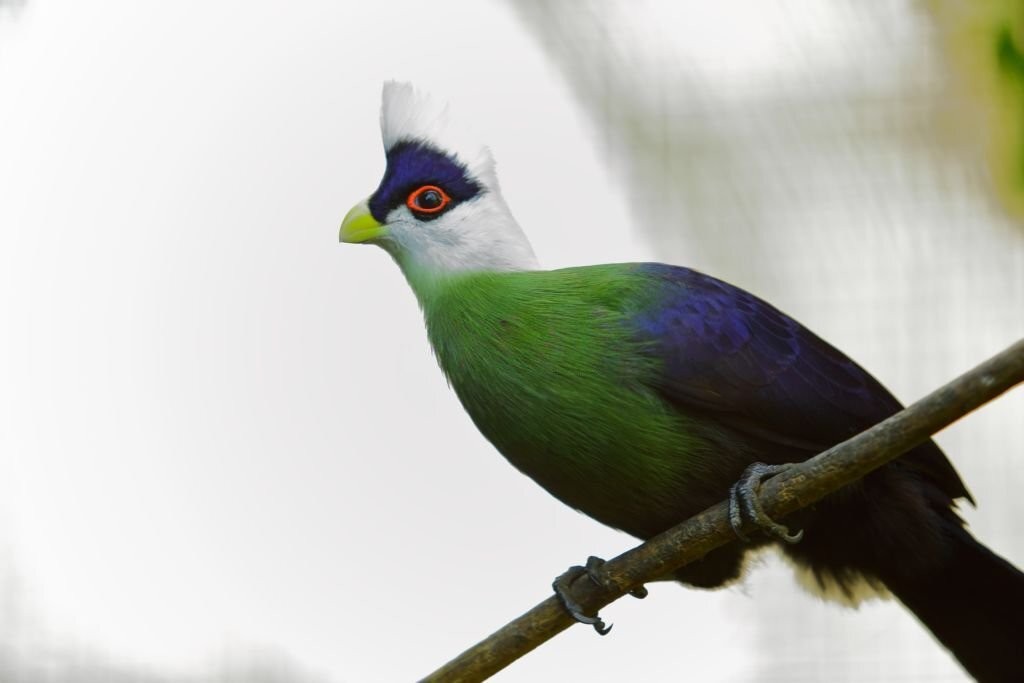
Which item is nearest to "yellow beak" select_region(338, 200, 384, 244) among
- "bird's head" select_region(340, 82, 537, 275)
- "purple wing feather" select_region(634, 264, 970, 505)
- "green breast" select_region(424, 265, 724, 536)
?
"bird's head" select_region(340, 82, 537, 275)

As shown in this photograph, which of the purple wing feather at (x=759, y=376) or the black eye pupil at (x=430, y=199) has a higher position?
the black eye pupil at (x=430, y=199)

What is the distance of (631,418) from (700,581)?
0.39m

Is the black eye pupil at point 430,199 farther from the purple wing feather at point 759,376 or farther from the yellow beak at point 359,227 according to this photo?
the purple wing feather at point 759,376

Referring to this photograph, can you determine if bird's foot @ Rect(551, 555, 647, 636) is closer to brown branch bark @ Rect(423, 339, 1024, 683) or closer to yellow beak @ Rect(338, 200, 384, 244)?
brown branch bark @ Rect(423, 339, 1024, 683)

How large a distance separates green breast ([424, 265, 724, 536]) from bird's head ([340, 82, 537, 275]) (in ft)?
0.48

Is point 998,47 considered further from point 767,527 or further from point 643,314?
point 643,314

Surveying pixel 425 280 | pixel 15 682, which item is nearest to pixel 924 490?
pixel 425 280

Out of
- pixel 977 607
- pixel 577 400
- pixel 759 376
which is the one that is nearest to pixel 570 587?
pixel 577 400

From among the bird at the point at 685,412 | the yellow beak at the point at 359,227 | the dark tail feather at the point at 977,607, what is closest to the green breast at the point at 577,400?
the bird at the point at 685,412

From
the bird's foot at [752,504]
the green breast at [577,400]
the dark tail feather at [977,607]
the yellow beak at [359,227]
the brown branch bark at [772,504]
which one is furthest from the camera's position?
the yellow beak at [359,227]

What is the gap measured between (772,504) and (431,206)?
747mm

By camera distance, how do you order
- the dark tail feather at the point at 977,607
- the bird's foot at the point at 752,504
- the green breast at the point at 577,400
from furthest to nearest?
1. the dark tail feather at the point at 977,607
2. the green breast at the point at 577,400
3. the bird's foot at the point at 752,504

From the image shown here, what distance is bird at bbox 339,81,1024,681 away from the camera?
64.1 inches

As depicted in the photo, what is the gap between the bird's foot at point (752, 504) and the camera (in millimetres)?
1500
